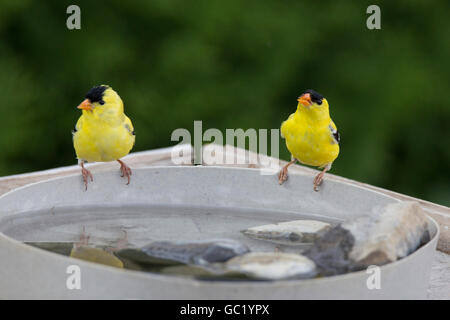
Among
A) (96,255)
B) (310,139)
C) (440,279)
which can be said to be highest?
(310,139)

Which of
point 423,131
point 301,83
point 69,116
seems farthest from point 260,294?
point 423,131

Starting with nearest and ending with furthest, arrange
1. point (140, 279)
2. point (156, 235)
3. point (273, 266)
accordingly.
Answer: point (140, 279), point (273, 266), point (156, 235)

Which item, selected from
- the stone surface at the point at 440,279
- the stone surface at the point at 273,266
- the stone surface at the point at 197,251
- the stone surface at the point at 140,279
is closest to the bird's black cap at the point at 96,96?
the stone surface at the point at 140,279

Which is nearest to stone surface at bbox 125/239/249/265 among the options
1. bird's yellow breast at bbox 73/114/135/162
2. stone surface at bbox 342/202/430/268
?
stone surface at bbox 342/202/430/268

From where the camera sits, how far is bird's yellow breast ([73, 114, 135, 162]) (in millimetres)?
2275

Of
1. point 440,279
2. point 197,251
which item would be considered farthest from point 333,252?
point 440,279

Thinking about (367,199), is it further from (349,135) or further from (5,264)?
(349,135)

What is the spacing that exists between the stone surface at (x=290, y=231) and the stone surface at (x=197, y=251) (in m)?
0.19

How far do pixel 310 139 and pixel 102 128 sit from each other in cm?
58

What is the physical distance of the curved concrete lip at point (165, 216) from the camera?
1.41 m

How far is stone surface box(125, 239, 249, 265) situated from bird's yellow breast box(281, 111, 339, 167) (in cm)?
61

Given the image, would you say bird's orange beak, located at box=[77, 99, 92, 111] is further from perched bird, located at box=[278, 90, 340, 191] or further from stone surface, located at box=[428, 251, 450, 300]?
stone surface, located at box=[428, 251, 450, 300]

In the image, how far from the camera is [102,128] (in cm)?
228

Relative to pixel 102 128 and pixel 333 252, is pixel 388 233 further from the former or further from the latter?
pixel 102 128
